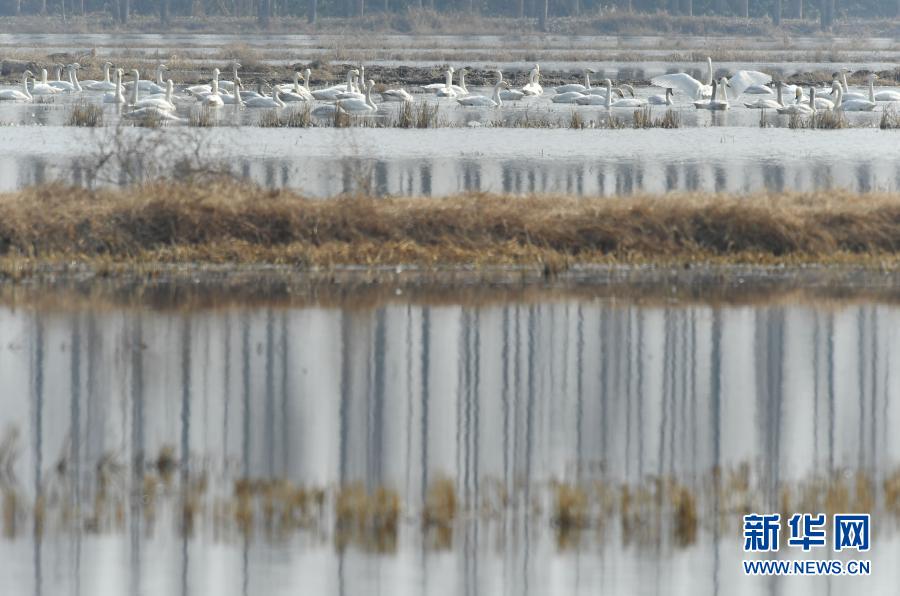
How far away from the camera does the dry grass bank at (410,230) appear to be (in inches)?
591

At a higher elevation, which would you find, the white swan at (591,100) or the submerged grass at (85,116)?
the white swan at (591,100)

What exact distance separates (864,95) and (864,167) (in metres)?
14.0

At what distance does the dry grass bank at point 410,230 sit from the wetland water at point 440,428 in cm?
78

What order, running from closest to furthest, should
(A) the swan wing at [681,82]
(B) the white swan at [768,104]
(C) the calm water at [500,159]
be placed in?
(C) the calm water at [500,159] → (A) the swan wing at [681,82] → (B) the white swan at [768,104]

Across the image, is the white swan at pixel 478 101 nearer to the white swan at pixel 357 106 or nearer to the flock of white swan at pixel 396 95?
the flock of white swan at pixel 396 95

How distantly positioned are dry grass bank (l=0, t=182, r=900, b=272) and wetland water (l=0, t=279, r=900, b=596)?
0.78m

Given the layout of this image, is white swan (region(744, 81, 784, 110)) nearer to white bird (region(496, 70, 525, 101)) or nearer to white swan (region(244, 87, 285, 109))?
white bird (region(496, 70, 525, 101))

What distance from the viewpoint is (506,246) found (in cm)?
1523

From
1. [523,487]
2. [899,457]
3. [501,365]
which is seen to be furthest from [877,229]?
[523,487]

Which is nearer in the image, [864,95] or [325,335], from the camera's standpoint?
[325,335]

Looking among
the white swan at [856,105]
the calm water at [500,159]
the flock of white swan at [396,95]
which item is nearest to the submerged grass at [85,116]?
the calm water at [500,159]

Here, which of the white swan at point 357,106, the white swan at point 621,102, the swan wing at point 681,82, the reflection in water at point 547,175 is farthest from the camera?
the white swan at point 621,102

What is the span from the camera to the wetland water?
7.46 m

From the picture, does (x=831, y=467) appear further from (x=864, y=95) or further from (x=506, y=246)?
(x=864, y=95)
